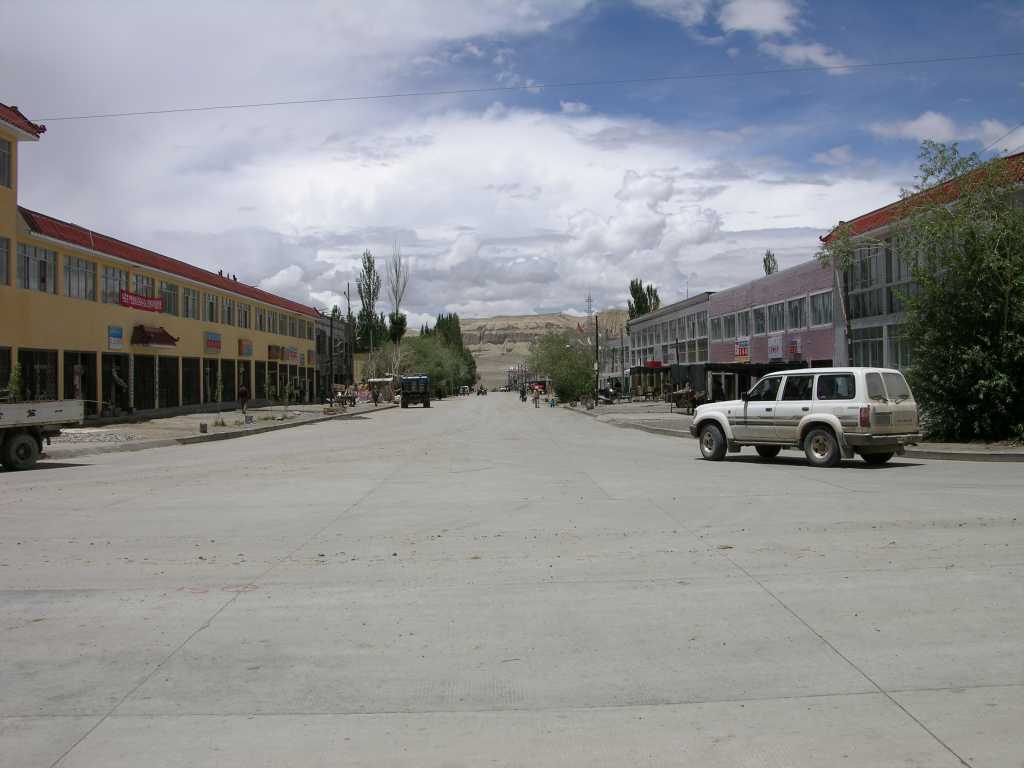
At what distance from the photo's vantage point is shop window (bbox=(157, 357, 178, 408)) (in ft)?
169

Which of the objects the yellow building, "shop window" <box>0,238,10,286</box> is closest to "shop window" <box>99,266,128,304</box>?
the yellow building

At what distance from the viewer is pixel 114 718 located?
4934mm

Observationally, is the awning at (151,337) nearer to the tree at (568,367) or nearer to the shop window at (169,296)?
the shop window at (169,296)

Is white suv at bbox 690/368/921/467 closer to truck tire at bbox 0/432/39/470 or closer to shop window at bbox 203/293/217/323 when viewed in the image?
truck tire at bbox 0/432/39/470

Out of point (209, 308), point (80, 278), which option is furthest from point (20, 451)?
point (209, 308)

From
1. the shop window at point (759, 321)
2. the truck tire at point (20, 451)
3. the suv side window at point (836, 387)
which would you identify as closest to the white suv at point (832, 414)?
the suv side window at point (836, 387)

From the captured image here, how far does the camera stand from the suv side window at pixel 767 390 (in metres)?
19.9

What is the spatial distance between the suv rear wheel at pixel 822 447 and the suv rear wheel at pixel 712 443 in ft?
7.54

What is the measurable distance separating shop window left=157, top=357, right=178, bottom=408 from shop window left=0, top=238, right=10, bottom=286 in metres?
16.7

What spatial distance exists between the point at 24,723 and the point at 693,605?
15.0ft

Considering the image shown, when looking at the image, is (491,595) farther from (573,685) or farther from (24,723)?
(24,723)

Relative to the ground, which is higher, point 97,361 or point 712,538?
point 97,361

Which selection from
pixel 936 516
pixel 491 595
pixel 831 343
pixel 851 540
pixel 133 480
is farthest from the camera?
pixel 831 343

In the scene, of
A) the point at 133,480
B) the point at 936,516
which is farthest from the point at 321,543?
the point at 133,480
